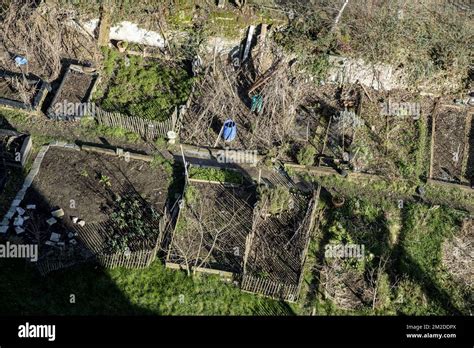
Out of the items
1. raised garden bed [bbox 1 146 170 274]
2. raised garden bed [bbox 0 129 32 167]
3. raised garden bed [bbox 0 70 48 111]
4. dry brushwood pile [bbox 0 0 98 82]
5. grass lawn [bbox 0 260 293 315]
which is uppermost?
dry brushwood pile [bbox 0 0 98 82]

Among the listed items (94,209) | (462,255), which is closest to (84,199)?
(94,209)

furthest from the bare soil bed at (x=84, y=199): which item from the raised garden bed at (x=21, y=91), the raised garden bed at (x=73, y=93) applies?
the raised garden bed at (x=21, y=91)

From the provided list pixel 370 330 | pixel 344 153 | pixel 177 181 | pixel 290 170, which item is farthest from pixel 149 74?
pixel 370 330

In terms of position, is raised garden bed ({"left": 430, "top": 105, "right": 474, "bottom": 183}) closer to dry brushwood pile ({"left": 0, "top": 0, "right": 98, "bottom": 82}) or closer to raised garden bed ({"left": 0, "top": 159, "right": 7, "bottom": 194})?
dry brushwood pile ({"left": 0, "top": 0, "right": 98, "bottom": 82})

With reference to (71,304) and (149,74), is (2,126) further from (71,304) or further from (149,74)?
(71,304)

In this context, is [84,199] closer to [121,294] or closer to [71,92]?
[121,294]

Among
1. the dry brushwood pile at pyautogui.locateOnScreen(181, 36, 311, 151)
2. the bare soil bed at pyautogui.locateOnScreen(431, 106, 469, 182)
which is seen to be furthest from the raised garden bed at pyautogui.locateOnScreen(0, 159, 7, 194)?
the bare soil bed at pyautogui.locateOnScreen(431, 106, 469, 182)

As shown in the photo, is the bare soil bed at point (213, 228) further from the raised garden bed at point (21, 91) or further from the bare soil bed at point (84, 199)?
the raised garden bed at point (21, 91)
